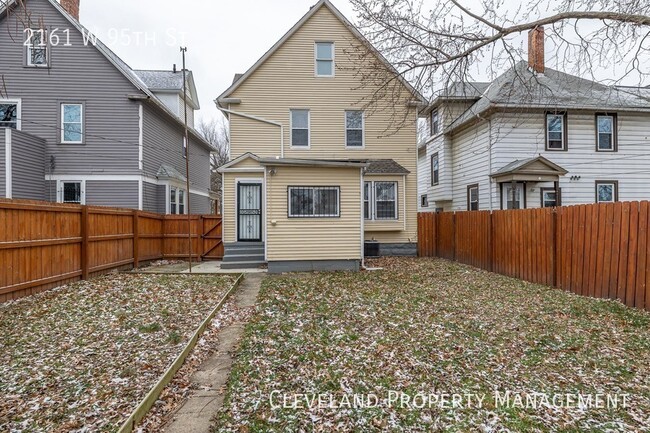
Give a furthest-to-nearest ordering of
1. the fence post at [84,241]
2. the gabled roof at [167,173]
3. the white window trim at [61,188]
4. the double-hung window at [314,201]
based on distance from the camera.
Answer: the gabled roof at [167,173]
the white window trim at [61,188]
the double-hung window at [314,201]
the fence post at [84,241]

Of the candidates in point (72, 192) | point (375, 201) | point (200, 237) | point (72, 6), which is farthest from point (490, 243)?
point (72, 6)

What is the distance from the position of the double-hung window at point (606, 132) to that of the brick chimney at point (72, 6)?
2240 centimetres

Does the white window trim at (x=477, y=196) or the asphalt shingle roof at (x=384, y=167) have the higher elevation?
the asphalt shingle roof at (x=384, y=167)

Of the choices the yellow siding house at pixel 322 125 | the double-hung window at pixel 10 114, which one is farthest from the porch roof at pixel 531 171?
the double-hung window at pixel 10 114

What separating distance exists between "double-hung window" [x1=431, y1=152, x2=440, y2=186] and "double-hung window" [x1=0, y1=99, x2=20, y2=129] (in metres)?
18.0

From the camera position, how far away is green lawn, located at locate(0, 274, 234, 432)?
3.13 meters

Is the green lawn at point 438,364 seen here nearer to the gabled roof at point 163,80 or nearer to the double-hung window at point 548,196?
the double-hung window at point 548,196

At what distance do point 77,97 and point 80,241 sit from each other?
791 cm

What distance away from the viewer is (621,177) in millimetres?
14211

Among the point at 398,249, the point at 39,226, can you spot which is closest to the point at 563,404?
the point at 39,226

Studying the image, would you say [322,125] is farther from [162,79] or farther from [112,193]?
[162,79]

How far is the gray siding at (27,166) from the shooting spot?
11.4 metres

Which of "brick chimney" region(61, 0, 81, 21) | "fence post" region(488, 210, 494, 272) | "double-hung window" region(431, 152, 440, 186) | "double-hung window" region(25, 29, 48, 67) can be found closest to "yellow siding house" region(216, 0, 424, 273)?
"fence post" region(488, 210, 494, 272)

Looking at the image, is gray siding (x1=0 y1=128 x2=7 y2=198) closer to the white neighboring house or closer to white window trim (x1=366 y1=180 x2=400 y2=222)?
white window trim (x1=366 y1=180 x2=400 y2=222)
